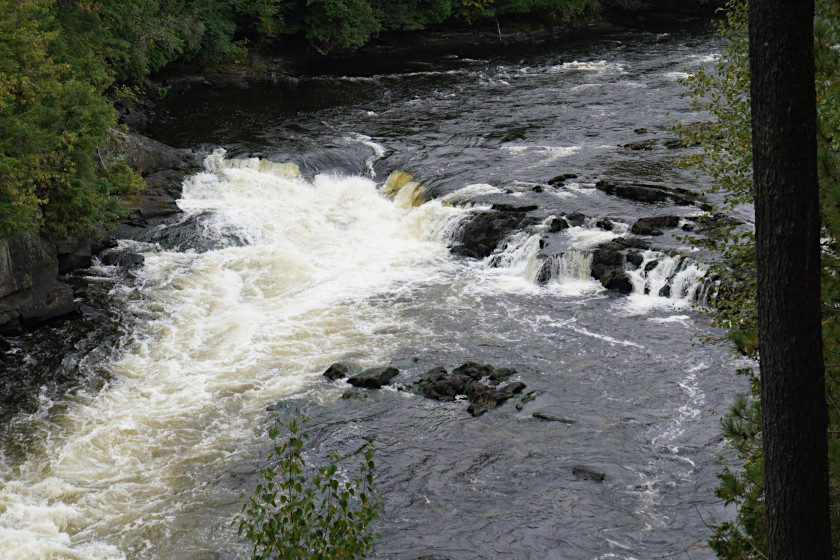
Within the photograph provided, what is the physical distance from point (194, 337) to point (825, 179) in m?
14.0

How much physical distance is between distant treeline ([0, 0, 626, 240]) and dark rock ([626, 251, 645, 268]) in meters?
12.4

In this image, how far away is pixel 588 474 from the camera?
1253 centimetres

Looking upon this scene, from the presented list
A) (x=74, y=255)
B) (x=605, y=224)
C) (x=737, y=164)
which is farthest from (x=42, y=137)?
(x=737, y=164)

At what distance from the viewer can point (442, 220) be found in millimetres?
23438

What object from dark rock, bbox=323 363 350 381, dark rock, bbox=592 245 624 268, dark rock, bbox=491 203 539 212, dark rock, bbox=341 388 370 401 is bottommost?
dark rock, bbox=341 388 370 401

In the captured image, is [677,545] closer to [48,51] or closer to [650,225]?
[650,225]

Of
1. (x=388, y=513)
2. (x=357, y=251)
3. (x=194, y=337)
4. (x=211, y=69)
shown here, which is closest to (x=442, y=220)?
(x=357, y=251)

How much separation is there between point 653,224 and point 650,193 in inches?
83.6

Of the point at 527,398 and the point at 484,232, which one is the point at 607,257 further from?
the point at 527,398

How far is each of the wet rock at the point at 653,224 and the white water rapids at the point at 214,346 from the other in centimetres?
478

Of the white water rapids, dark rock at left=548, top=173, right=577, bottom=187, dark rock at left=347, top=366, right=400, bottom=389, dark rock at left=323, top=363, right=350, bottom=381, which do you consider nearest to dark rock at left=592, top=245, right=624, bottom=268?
the white water rapids

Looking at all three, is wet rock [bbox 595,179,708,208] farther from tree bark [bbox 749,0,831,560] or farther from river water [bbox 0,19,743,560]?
tree bark [bbox 749,0,831,560]

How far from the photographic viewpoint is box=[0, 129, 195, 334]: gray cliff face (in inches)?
714

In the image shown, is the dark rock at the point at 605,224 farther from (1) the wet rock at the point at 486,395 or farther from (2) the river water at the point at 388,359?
(1) the wet rock at the point at 486,395
